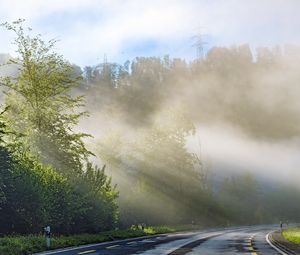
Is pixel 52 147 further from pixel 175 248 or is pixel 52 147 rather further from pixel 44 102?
pixel 175 248

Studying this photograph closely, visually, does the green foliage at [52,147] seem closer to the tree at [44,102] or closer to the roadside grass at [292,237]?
the tree at [44,102]

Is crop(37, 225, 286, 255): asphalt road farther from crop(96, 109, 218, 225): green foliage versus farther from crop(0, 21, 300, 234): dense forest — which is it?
crop(96, 109, 218, 225): green foliage

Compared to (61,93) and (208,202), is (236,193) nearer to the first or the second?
(208,202)

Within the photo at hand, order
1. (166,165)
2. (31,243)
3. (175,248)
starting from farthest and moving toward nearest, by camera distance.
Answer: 1. (166,165)
2. (175,248)
3. (31,243)

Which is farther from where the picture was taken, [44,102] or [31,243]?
[44,102]

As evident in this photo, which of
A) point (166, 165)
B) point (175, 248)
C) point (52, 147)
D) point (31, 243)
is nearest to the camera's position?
point (31, 243)

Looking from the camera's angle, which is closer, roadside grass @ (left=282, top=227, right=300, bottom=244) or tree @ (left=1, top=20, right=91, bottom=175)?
roadside grass @ (left=282, top=227, right=300, bottom=244)

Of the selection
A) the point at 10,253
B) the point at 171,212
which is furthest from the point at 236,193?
the point at 10,253

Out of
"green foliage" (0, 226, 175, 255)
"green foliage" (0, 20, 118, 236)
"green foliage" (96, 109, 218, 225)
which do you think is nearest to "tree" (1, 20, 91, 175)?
"green foliage" (0, 20, 118, 236)

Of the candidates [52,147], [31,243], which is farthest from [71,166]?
[31,243]

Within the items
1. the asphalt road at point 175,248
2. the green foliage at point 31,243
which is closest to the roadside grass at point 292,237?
the asphalt road at point 175,248

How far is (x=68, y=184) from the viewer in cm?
2953

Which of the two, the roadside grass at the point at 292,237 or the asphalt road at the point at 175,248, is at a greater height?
the asphalt road at the point at 175,248

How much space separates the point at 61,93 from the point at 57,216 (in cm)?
1363
